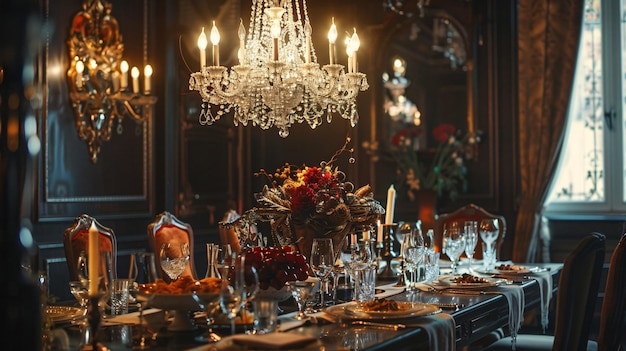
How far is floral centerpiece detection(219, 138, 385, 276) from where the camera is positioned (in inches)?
121

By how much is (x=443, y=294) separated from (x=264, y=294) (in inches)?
36.0

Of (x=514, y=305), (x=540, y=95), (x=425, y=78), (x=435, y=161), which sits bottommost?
(x=514, y=305)

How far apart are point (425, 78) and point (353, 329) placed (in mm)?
4075

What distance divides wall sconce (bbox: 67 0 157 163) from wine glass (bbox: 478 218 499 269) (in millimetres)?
2167

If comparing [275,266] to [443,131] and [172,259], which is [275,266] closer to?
[172,259]

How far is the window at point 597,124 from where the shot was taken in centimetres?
603

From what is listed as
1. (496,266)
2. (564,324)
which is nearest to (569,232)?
(496,266)

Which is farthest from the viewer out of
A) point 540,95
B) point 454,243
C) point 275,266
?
point 540,95

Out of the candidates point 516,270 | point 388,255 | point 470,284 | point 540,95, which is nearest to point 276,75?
point 388,255

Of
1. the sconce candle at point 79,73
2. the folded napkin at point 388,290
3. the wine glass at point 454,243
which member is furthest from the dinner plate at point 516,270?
the sconce candle at point 79,73

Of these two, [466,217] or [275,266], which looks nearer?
[275,266]

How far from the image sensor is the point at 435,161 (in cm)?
607

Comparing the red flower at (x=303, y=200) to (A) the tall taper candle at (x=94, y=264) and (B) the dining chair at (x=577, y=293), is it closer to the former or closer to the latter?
(B) the dining chair at (x=577, y=293)

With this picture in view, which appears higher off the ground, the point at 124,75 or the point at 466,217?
the point at 124,75
